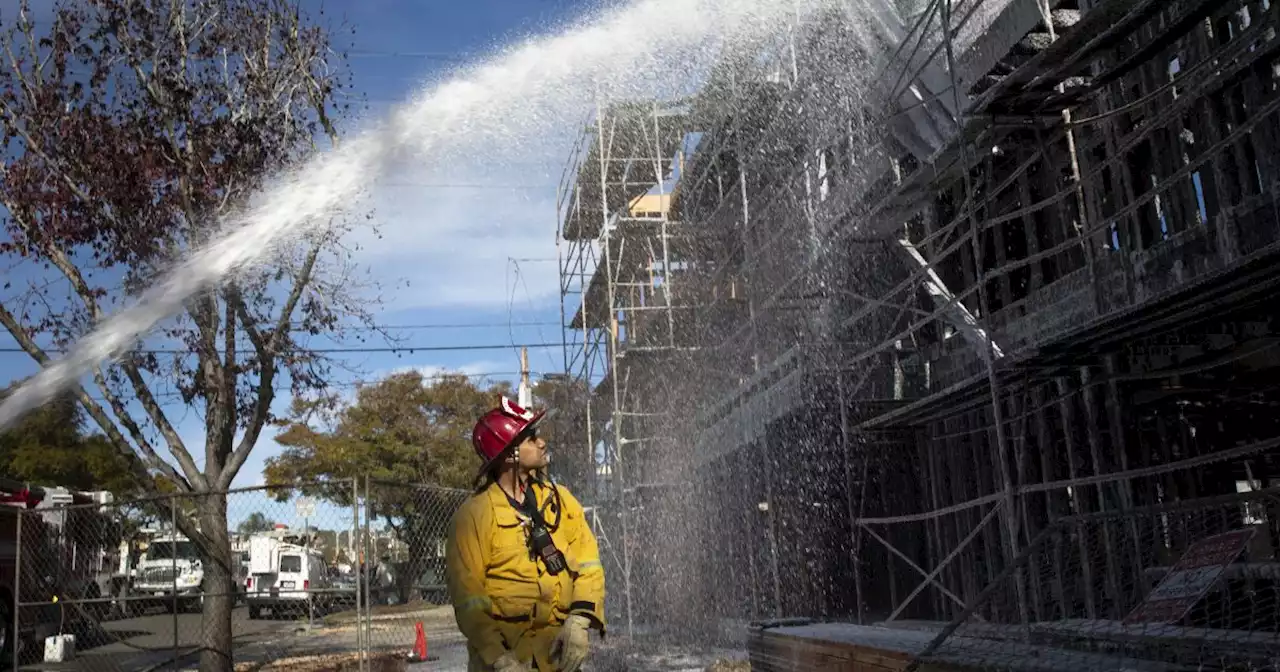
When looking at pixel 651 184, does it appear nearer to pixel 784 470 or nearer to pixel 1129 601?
pixel 784 470

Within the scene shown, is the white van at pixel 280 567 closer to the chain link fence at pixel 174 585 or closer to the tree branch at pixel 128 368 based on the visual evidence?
the chain link fence at pixel 174 585

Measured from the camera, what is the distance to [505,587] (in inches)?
149

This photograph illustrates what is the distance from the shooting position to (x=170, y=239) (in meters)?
11.3

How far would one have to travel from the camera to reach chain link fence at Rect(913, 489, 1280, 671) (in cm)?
474

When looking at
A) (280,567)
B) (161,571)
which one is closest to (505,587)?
(161,571)

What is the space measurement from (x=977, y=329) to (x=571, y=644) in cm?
522

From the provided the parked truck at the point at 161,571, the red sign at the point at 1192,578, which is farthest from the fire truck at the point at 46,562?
the red sign at the point at 1192,578

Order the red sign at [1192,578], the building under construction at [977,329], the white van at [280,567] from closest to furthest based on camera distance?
the red sign at [1192,578] → the building under construction at [977,329] → the white van at [280,567]

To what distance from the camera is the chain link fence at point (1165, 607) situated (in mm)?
4738

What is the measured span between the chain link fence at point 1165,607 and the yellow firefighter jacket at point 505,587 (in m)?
2.10

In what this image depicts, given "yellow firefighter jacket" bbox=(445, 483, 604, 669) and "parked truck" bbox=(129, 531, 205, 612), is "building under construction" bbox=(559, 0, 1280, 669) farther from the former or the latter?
"parked truck" bbox=(129, 531, 205, 612)

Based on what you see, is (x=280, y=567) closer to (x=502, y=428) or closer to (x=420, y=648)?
(x=420, y=648)

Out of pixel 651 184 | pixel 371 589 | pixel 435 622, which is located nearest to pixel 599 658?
pixel 435 622

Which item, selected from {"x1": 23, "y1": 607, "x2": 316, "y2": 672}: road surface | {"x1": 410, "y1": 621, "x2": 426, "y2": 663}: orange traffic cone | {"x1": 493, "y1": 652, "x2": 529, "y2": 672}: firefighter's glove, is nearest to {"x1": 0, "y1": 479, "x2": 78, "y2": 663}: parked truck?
{"x1": 23, "y1": 607, "x2": 316, "y2": 672}: road surface
